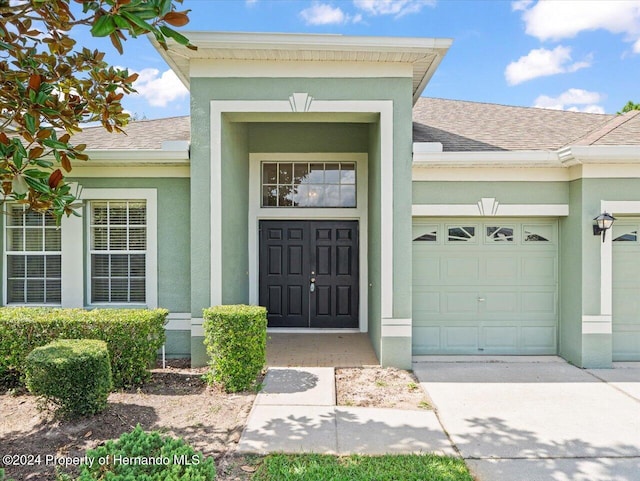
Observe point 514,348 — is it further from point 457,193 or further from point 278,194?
point 278,194

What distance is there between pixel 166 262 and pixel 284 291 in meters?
2.46

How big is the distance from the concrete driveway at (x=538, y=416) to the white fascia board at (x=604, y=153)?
122 inches

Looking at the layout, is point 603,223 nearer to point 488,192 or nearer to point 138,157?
point 488,192

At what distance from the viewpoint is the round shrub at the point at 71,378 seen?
168 inches

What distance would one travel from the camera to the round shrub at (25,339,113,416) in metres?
4.26

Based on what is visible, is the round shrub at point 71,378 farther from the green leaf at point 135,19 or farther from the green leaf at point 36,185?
the green leaf at point 135,19

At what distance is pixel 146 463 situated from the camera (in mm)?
2641

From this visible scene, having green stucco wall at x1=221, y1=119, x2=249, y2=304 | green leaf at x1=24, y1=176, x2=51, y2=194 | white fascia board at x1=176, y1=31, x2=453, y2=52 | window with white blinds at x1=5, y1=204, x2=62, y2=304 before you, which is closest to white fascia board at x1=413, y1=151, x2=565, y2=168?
white fascia board at x1=176, y1=31, x2=453, y2=52

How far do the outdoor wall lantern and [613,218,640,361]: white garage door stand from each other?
49 cm

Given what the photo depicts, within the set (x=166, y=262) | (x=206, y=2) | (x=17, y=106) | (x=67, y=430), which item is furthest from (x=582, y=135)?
(x=67, y=430)

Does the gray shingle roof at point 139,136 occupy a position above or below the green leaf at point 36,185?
above

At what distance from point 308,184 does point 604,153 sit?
487cm

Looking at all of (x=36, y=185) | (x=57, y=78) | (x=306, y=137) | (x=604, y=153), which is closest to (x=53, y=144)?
(x=36, y=185)

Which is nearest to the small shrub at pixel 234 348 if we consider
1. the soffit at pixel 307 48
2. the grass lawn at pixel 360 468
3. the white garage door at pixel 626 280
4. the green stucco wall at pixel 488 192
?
the grass lawn at pixel 360 468
